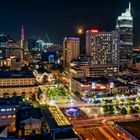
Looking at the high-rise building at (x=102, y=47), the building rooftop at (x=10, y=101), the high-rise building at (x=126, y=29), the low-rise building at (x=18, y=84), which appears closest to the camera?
the building rooftop at (x=10, y=101)

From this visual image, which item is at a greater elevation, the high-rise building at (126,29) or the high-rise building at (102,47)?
the high-rise building at (126,29)

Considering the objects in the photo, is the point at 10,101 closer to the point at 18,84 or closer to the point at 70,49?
the point at 18,84

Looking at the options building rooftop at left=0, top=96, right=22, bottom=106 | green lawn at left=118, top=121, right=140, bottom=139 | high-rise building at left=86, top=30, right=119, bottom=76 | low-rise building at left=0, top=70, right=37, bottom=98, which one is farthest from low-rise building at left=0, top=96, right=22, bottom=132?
high-rise building at left=86, top=30, right=119, bottom=76

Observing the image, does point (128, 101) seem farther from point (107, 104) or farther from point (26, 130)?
point (26, 130)

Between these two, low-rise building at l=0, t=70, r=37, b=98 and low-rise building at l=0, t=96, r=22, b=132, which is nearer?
low-rise building at l=0, t=96, r=22, b=132

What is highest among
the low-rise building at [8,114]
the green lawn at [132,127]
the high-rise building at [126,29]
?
the high-rise building at [126,29]

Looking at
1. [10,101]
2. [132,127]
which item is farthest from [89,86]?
[132,127]

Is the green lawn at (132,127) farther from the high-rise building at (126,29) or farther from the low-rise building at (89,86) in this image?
the high-rise building at (126,29)

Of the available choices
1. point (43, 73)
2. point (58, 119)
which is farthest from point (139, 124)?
point (43, 73)

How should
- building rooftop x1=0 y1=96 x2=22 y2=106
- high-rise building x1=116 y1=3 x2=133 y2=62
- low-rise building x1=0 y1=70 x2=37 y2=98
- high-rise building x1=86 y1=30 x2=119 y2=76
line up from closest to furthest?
building rooftop x1=0 y1=96 x2=22 y2=106, low-rise building x1=0 y1=70 x2=37 y2=98, high-rise building x1=86 y1=30 x2=119 y2=76, high-rise building x1=116 y1=3 x2=133 y2=62

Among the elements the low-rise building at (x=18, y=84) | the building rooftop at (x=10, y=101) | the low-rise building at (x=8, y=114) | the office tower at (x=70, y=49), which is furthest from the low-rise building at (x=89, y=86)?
the office tower at (x=70, y=49)

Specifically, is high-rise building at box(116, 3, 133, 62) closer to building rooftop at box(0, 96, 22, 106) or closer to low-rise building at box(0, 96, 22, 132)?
building rooftop at box(0, 96, 22, 106)

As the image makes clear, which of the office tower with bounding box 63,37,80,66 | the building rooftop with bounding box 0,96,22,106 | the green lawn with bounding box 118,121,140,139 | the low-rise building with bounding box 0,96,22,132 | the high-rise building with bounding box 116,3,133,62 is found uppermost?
the high-rise building with bounding box 116,3,133,62

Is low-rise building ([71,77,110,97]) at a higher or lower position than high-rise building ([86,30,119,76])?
Answer: lower
